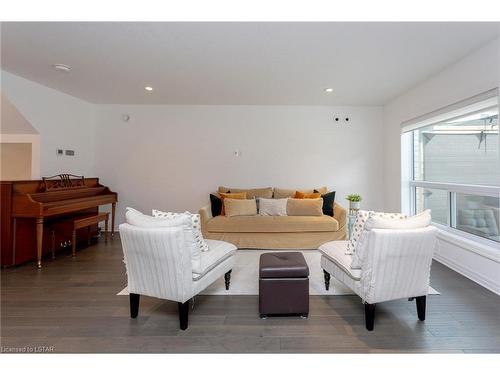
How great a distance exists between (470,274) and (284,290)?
7.62 feet

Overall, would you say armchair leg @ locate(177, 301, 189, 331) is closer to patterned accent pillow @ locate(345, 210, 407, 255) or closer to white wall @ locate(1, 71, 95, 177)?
patterned accent pillow @ locate(345, 210, 407, 255)

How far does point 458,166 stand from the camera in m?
3.30

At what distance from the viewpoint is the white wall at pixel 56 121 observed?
3.54m

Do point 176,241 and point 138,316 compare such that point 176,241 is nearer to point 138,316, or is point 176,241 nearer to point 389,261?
point 138,316

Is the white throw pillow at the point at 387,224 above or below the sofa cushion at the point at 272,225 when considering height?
above

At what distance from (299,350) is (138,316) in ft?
4.31

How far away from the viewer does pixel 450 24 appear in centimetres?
217

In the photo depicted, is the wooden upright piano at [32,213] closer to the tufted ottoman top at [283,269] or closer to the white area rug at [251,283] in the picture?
the white area rug at [251,283]

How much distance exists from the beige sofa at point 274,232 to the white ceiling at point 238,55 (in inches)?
80.5

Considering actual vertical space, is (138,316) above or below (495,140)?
below

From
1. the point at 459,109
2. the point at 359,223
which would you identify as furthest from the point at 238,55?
the point at 459,109

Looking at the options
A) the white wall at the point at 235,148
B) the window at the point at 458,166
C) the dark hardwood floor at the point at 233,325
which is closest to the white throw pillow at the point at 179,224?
the dark hardwood floor at the point at 233,325
